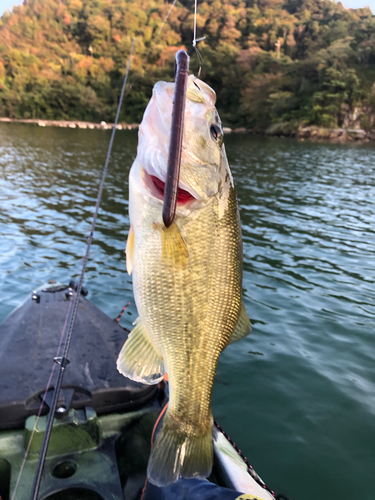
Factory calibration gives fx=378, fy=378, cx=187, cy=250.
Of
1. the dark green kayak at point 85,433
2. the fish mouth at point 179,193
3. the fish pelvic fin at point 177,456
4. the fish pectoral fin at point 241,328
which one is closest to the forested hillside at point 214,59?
the dark green kayak at point 85,433

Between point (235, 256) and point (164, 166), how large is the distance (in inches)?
22.7

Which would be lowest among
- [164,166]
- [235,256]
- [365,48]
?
[235,256]

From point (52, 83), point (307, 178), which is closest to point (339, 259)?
point (307, 178)

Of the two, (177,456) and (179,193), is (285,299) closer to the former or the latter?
(177,456)

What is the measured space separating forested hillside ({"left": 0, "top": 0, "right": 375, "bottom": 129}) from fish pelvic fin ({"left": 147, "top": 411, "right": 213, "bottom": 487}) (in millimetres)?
47133

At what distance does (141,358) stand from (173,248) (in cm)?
67

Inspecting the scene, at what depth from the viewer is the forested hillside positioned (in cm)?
5800

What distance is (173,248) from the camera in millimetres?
1804

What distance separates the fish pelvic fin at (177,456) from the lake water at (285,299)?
2.10 metres

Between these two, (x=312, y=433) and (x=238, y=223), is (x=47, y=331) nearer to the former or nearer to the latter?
(x=238, y=223)

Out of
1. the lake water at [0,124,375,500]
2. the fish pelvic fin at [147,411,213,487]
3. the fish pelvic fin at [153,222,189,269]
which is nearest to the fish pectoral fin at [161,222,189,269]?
the fish pelvic fin at [153,222,189,269]

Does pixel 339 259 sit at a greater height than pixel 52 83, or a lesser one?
lesser

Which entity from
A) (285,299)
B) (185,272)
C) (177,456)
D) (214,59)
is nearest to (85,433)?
(177,456)

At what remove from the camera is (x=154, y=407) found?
10.3 ft
